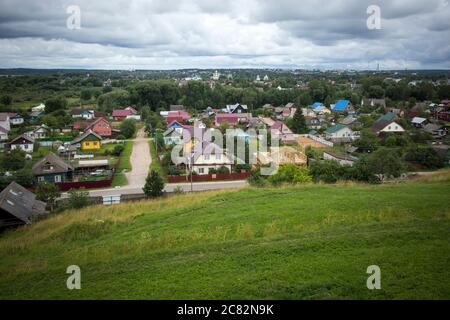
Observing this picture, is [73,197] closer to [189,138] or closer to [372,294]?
[372,294]

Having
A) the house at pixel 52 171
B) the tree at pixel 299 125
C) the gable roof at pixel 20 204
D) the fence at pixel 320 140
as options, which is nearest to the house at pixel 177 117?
the tree at pixel 299 125

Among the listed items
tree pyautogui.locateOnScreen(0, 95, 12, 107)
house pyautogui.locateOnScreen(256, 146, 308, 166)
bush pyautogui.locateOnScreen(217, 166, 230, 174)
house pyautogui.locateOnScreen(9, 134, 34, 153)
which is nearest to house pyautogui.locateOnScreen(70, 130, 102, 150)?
house pyautogui.locateOnScreen(9, 134, 34, 153)

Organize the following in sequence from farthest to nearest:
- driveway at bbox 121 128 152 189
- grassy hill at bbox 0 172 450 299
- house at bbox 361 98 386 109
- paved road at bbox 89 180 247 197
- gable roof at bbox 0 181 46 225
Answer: house at bbox 361 98 386 109
driveway at bbox 121 128 152 189
paved road at bbox 89 180 247 197
gable roof at bbox 0 181 46 225
grassy hill at bbox 0 172 450 299

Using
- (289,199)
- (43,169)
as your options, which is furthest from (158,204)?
(43,169)

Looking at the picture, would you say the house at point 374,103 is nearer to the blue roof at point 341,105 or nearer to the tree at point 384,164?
the blue roof at point 341,105

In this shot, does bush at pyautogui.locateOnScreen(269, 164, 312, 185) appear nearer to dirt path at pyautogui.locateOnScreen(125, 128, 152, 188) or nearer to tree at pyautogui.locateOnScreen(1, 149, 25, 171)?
dirt path at pyautogui.locateOnScreen(125, 128, 152, 188)

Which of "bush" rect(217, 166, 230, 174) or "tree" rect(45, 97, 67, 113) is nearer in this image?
"bush" rect(217, 166, 230, 174)
